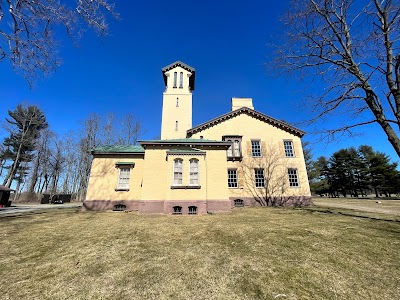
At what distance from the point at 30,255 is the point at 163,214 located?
326 inches

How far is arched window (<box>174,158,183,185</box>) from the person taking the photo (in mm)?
14707

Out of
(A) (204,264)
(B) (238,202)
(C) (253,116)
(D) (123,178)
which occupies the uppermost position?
(C) (253,116)

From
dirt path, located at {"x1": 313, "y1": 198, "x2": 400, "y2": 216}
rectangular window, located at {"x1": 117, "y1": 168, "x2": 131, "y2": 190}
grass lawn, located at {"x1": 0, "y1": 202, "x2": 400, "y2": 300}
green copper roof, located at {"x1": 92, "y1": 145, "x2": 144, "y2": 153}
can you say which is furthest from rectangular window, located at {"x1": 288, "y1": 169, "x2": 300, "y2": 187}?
rectangular window, located at {"x1": 117, "y1": 168, "x2": 131, "y2": 190}

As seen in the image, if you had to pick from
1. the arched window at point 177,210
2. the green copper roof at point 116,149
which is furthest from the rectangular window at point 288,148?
the green copper roof at point 116,149

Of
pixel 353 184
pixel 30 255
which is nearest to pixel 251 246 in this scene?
pixel 30 255

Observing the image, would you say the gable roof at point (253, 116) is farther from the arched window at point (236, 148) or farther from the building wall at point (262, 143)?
the arched window at point (236, 148)

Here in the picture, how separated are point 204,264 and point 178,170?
9.87 m

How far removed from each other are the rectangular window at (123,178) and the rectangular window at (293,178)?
701 inches

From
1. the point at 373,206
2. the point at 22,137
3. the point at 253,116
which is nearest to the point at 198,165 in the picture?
the point at 253,116

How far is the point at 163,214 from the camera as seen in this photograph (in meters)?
13.8

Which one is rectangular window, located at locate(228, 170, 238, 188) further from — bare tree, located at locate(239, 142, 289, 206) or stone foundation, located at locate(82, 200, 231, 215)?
stone foundation, located at locate(82, 200, 231, 215)

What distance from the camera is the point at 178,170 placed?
1488cm

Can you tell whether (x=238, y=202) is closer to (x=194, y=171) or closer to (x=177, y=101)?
(x=194, y=171)

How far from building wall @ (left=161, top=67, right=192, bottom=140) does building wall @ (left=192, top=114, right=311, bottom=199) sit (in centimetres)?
371
